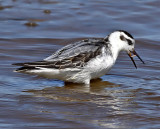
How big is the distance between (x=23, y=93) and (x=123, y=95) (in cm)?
163

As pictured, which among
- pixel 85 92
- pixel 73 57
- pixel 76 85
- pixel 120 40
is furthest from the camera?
pixel 120 40

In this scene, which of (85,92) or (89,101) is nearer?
(89,101)

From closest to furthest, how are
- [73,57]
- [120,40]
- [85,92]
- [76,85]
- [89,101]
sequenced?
[89,101]
[85,92]
[73,57]
[76,85]
[120,40]

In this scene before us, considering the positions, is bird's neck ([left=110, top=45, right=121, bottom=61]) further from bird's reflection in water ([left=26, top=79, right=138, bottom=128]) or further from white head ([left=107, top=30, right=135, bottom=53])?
bird's reflection in water ([left=26, top=79, right=138, bottom=128])

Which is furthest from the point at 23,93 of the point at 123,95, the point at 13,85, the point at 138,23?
the point at 138,23

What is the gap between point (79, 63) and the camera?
24.6 ft

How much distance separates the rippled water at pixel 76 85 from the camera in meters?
6.06

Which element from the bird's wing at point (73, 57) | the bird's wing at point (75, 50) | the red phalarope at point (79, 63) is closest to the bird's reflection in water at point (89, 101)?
the red phalarope at point (79, 63)

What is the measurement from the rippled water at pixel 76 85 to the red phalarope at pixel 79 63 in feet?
0.77

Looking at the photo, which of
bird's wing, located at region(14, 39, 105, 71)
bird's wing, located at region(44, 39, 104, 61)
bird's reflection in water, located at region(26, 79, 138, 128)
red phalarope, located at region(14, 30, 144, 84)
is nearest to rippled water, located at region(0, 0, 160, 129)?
bird's reflection in water, located at region(26, 79, 138, 128)

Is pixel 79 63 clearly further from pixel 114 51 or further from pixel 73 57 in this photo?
pixel 114 51

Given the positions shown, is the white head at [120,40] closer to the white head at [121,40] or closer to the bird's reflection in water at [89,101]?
the white head at [121,40]

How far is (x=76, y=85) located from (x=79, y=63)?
52 cm

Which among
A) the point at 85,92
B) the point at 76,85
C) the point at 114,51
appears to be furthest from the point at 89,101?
the point at 114,51
